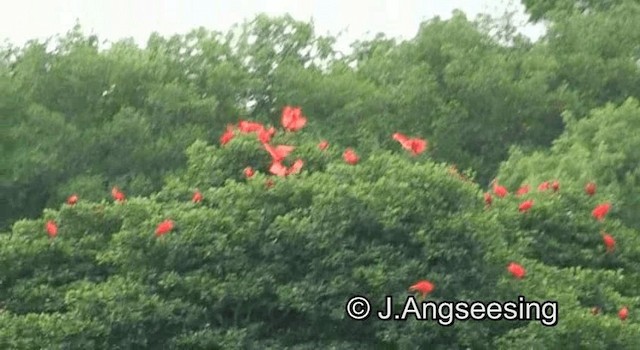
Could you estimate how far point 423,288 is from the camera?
905cm

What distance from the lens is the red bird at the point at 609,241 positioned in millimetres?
11902

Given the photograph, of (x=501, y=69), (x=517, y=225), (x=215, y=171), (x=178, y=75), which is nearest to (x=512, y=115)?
(x=501, y=69)

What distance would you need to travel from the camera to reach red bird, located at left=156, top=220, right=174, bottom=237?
936 cm

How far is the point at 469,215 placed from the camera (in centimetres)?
957

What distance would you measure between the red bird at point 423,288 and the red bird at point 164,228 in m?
1.44

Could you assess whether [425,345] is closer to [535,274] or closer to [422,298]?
[422,298]

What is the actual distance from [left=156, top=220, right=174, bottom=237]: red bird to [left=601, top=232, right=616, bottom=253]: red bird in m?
3.88

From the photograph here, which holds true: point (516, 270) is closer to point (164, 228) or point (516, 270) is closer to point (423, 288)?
point (423, 288)

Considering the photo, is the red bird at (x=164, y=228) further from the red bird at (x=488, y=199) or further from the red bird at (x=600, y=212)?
the red bird at (x=600, y=212)

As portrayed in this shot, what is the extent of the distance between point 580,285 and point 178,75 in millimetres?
10105

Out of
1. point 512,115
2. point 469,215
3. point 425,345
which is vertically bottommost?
point 425,345

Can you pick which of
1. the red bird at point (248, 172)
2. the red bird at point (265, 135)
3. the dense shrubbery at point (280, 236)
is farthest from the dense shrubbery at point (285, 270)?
the red bird at point (265, 135)

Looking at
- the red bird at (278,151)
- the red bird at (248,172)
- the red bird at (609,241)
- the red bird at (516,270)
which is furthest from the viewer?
the red bird at (609,241)

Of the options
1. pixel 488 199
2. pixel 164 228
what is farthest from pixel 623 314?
pixel 164 228
